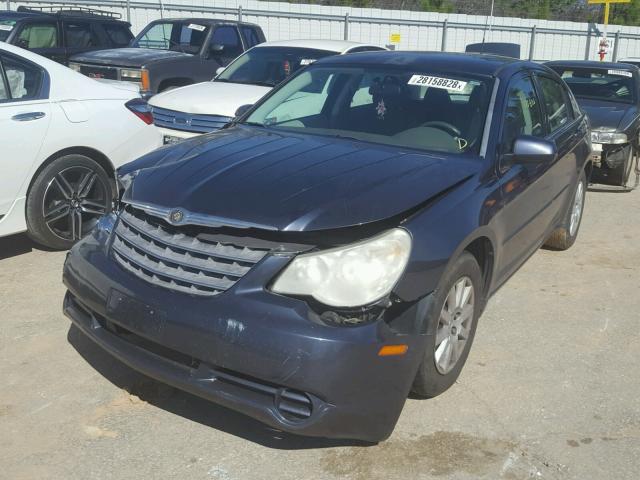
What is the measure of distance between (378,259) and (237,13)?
1799 centimetres

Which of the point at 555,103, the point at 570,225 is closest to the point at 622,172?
the point at 570,225

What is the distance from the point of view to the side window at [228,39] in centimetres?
1188

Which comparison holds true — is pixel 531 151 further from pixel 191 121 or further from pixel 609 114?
pixel 609 114

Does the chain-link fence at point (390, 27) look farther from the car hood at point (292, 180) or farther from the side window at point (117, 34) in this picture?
the car hood at point (292, 180)

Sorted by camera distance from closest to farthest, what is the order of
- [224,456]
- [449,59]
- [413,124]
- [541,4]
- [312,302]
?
[312,302] → [224,456] → [413,124] → [449,59] → [541,4]

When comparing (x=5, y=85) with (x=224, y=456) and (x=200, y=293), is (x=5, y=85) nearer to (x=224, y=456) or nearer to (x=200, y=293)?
(x=200, y=293)

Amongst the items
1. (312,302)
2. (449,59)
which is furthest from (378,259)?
(449,59)

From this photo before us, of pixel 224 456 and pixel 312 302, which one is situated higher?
pixel 312 302

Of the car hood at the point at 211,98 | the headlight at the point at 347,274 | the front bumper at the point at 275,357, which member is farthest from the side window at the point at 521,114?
the car hood at the point at 211,98

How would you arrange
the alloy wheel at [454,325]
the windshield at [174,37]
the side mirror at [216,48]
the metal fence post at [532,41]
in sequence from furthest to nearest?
the metal fence post at [532,41], the windshield at [174,37], the side mirror at [216,48], the alloy wheel at [454,325]

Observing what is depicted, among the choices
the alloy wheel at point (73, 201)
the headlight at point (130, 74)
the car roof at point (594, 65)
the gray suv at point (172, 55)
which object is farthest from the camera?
the gray suv at point (172, 55)

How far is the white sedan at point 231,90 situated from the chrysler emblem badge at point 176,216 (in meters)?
4.65

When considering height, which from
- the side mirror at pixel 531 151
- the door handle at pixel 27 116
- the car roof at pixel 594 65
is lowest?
the car roof at pixel 594 65

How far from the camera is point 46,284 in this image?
4.97 m
